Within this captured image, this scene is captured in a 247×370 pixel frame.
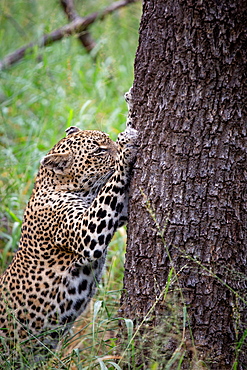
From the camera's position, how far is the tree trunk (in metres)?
3.39

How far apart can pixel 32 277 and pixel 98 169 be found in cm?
119

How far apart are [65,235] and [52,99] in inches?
174

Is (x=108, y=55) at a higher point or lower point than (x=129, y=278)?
higher

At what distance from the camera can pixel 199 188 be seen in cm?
349

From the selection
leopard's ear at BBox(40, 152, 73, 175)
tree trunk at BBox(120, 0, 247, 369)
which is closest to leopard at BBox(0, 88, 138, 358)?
leopard's ear at BBox(40, 152, 73, 175)

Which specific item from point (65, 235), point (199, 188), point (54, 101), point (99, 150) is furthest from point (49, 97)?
point (199, 188)

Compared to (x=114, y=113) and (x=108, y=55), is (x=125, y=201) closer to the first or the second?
(x=114, y=113)

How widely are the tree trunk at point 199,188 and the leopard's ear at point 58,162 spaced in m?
1.44

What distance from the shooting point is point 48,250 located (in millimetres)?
4637

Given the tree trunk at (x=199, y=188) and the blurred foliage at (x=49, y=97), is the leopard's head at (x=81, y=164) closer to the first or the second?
the tree trunk at (x=199, y=188)

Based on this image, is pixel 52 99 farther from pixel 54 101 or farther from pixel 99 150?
pixel 99 150

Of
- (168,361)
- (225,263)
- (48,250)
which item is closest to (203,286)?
(225,263)

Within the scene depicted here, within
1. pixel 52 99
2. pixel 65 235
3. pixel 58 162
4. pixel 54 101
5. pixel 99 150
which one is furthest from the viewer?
pixel 52 99

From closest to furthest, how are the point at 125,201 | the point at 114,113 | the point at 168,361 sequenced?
the point at 168,361 < the point at 125,201 < the point at 114,113
